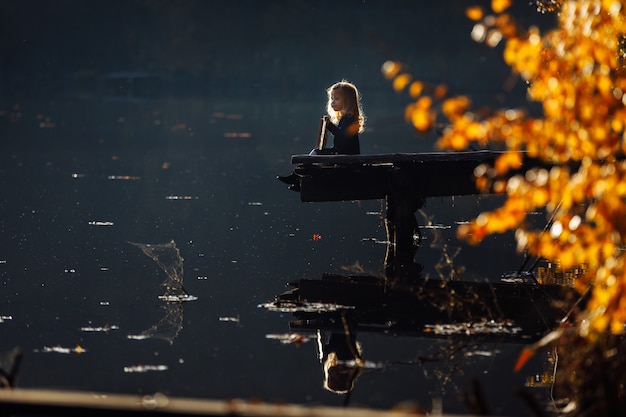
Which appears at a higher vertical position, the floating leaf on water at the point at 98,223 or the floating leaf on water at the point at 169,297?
the floating leaf on water at the point at 98,223

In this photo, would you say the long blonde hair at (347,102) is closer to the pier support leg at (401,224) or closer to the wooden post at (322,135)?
the wooden post at (322,135)

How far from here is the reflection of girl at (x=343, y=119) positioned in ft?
55.1

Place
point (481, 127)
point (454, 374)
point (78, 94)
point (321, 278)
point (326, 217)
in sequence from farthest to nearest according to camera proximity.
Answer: point (78, 94), point (326, 217), point (321, 278), point (454, 374), point (481, 127)

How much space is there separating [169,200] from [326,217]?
3344 millimetres

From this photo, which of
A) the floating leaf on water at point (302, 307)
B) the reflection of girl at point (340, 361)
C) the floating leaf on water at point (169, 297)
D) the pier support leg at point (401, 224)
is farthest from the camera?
the pier support leg at point (401, 224)

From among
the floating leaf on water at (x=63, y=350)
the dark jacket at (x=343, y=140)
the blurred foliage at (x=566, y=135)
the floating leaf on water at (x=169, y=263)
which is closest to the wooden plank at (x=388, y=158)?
the dark jacket at (x=343, y=140)

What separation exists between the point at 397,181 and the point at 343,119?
4.39 feet

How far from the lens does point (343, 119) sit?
17031mm

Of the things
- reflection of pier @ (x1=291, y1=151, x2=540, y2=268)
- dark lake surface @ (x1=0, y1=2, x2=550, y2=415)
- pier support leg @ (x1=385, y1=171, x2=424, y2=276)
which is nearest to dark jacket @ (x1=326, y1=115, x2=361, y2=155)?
reflection of pier @ (x1=291, y1=151, x2=540, y2=268)

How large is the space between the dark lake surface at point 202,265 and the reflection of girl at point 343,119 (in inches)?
52.2

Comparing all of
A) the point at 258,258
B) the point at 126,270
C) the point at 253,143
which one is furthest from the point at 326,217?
the point at 253,143

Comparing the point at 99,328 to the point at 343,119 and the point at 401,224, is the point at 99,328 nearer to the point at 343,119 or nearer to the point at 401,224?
the point at 401,224

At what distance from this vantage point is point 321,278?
15.0m

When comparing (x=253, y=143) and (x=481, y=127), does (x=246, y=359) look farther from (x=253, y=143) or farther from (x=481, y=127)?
(x=253, y=143)
